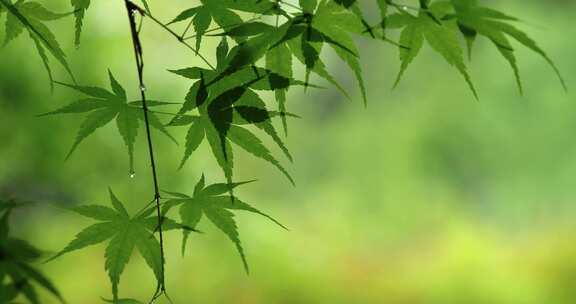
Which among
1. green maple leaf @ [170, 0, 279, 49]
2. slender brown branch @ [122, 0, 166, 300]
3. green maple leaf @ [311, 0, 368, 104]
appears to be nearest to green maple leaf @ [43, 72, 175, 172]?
slender brown branch @ [122, 0, 166, 300]

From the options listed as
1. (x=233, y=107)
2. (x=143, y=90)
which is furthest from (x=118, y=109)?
(x=233, y=107)

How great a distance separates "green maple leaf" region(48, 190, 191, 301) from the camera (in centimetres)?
92

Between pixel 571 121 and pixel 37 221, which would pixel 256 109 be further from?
pixel 571 121

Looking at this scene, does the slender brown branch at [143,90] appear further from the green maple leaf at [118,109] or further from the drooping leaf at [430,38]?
the drooping leaf at [430,38]

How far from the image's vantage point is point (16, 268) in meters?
1.07

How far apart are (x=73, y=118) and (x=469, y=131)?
6.58 metres

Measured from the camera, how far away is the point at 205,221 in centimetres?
741

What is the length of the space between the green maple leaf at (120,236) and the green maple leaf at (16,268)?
149mm

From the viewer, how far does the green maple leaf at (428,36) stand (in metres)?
0.87

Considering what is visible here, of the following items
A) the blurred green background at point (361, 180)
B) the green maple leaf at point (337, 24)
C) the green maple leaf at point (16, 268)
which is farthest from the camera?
the blurred green background at point (361, 180)

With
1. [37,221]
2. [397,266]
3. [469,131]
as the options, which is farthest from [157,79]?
[469,131]

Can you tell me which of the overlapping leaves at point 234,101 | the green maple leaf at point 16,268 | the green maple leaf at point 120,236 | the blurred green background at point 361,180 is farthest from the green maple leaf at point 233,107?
the blurred green background at point 361,180

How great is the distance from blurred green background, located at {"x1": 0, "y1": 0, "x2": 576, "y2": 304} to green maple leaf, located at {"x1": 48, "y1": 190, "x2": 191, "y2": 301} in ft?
4.27

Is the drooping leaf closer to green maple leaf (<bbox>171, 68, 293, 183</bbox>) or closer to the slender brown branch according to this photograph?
green maple leaf (<bbox>171, 68, 293, 183</bbox>)
